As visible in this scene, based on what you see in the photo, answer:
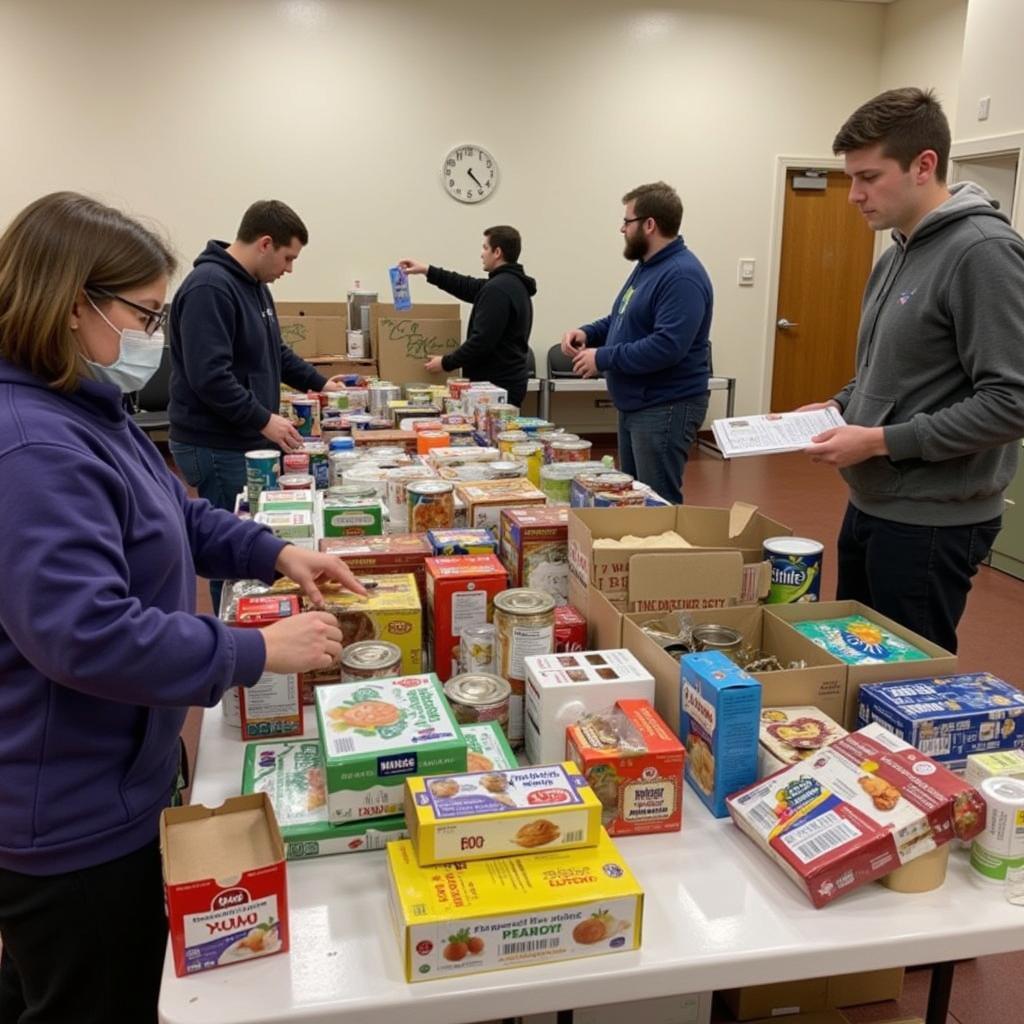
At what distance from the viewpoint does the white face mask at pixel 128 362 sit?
1162 mm

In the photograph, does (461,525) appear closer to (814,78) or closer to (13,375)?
(13,375)

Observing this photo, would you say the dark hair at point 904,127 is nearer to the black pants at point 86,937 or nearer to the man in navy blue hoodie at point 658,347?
the man in navy blue hoodie at point 658,347

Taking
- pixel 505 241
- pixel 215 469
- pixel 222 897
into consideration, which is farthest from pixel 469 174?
pixel 222 897

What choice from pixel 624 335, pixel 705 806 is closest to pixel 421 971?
pixel 705 806

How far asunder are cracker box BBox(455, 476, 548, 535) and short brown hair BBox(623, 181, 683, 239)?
197cm

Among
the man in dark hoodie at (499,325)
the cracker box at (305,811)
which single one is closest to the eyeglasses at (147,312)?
the cracker box at (305,811)

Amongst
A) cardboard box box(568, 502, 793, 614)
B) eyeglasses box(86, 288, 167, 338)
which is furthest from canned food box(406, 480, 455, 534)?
eyeglasses box(86, 288, 167, 338)

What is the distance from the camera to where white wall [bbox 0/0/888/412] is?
22.6 ft

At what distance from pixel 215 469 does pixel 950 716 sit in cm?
273

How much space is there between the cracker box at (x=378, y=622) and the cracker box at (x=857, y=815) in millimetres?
615

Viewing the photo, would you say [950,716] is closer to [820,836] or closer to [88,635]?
[820,836]

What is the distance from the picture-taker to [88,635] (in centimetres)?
100

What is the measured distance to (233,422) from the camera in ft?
10.5

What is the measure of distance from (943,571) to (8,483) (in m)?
1.83
